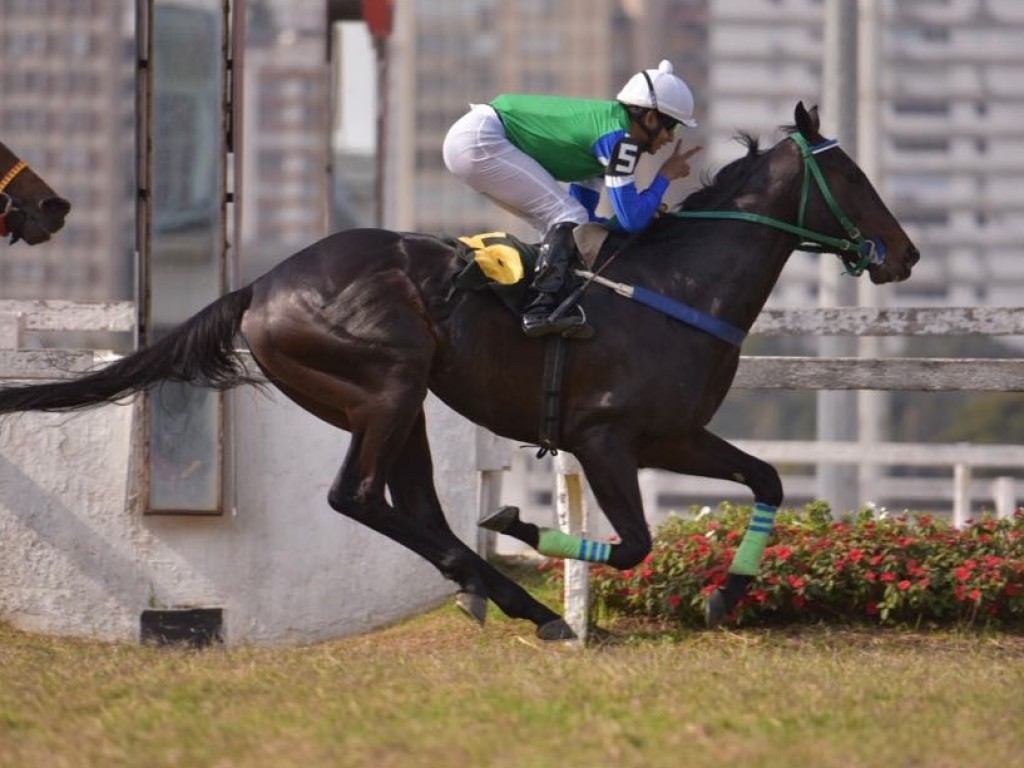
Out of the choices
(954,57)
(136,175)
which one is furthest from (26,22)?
(136,175)

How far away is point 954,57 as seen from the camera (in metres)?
84.2

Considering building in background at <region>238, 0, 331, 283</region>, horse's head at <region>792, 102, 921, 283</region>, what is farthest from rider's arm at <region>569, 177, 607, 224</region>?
building in background at <region>238, 0, 331, 283</region>

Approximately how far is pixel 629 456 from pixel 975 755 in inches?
98.0

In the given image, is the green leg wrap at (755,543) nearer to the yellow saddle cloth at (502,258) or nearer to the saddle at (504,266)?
the saddle at (504,266)

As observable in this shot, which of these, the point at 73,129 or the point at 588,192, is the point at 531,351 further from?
the point at 73,129

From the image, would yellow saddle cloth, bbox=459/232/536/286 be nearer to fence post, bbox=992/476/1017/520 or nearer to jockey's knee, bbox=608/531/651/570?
jockey's knee, bbox=608/531/651/570

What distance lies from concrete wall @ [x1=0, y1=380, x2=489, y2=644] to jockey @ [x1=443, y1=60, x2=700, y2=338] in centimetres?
200

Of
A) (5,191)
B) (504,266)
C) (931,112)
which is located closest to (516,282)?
(504,266)

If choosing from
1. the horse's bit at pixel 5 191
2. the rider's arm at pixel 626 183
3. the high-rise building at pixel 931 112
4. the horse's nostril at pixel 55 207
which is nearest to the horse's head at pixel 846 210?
the rider's arm at pixel 626 183

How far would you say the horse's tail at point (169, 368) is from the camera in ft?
23.8

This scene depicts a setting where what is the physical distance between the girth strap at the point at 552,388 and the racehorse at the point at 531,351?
0.02 metres

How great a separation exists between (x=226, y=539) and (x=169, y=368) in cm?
179

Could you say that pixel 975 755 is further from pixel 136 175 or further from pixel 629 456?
pixel 136 175

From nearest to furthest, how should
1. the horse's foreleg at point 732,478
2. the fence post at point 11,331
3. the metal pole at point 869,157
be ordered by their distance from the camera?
the horse's foreleg at point 732,478, the fence post at point 11,331, the metal pole at point 869,157
